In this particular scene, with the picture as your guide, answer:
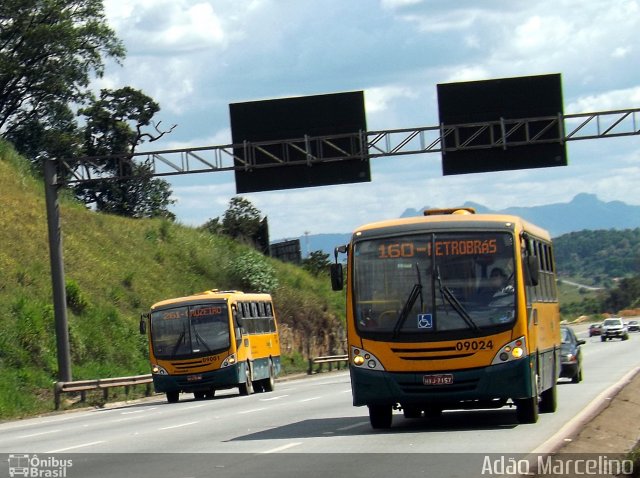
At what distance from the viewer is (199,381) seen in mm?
34875

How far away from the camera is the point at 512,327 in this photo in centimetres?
1714

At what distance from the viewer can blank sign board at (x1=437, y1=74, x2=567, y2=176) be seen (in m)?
36.7

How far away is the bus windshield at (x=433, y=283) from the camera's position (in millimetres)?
17234

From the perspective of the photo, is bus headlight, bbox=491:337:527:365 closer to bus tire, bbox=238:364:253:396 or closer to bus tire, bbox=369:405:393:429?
bus tire, bbox=369:405:393:429

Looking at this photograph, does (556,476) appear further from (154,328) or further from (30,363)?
(30,363)

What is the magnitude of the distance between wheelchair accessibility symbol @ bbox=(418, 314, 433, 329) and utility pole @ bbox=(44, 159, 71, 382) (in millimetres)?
20177

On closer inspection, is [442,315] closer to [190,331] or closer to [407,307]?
[407,307]

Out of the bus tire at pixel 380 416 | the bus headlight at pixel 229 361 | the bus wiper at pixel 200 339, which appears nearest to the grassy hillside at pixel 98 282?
the bus wiper at pixel 200 339

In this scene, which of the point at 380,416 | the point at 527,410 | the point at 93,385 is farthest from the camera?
the point at 93,385

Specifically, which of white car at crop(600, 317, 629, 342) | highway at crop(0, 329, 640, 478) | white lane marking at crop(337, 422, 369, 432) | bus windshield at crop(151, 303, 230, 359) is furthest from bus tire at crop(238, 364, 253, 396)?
white car at crop(600, 317, 629, 342)

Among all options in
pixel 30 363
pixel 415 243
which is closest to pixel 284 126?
pixel 30 363

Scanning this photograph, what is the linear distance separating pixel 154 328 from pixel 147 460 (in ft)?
67.6

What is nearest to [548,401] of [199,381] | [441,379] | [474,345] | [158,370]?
[474,345]

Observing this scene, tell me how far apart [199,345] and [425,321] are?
61.6ft
